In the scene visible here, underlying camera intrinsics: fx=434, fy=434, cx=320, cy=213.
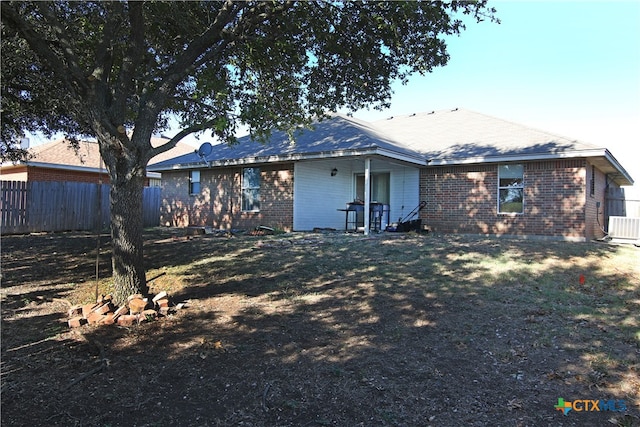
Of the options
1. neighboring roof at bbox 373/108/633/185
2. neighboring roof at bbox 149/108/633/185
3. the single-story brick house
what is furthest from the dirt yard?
neighboring roof at bbox 149/108/633/185

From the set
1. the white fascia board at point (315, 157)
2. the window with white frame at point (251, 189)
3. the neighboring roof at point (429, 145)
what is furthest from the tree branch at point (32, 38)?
the window with white frame at point (251, 189)

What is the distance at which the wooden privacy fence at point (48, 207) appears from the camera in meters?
15.4

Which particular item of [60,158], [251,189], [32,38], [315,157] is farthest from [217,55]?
[60,158]

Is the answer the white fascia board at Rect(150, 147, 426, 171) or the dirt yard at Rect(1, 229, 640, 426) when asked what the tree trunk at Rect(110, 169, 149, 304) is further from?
the white fascia board at Rect(150, 147, 426, 171)

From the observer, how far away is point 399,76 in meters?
8.22

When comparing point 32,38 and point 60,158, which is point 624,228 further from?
point 60,158

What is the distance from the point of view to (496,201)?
13.4 metres

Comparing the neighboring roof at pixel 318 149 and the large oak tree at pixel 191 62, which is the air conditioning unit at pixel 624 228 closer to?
the neighboring roof at pixel 318 149

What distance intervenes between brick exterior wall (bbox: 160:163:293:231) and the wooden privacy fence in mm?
2755

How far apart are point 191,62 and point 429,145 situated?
36.2ft

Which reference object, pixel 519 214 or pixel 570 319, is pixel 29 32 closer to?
pixel 570 319

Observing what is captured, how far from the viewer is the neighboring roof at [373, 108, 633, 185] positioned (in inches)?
481

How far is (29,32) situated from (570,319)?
772 cm

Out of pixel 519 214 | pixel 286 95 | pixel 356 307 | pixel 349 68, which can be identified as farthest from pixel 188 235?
pixel 519 214
